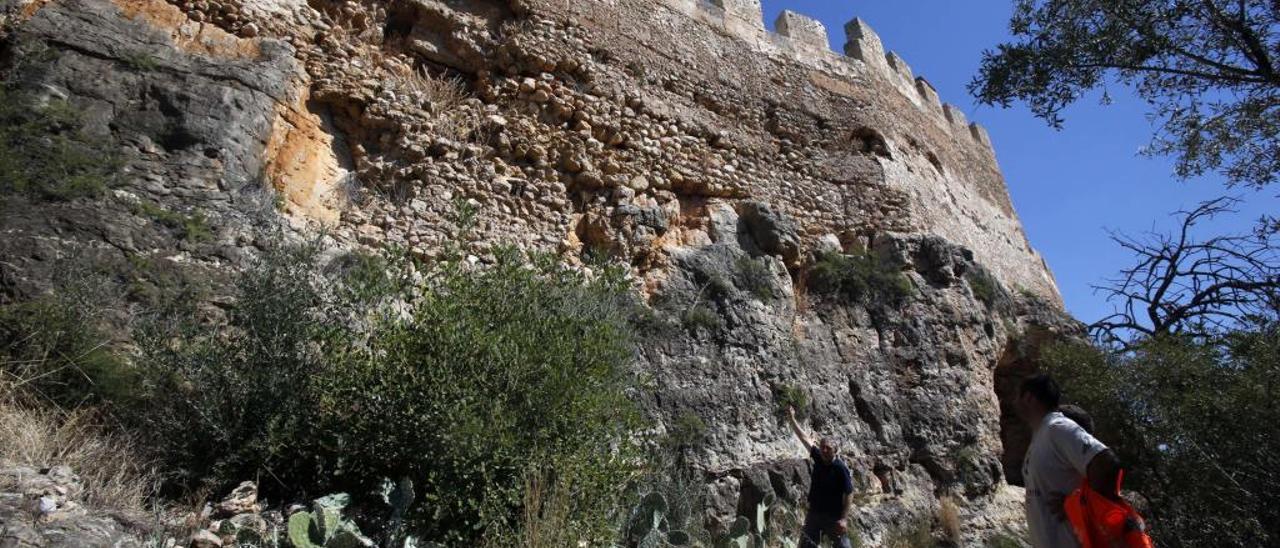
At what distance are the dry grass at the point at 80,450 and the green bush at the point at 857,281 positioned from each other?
7150 mm

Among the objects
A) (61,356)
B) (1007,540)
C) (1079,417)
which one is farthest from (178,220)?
(1007,540)

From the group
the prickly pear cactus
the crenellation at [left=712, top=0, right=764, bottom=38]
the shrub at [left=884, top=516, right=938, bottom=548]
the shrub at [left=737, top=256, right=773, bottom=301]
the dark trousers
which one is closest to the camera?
the prickly pear cactus

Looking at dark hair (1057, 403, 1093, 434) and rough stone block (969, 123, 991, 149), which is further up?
rough stone block (969, 123, 991, 149)

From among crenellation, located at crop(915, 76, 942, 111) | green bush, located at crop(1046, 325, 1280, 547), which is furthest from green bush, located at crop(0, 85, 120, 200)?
crenellation, located at crop(915, 76, 942, 111)

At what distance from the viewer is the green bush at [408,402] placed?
4129 mm

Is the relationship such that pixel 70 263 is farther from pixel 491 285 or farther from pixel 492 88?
pixel 492 88

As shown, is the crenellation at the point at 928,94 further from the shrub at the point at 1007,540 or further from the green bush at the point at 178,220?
the green bush at the point at 178,220

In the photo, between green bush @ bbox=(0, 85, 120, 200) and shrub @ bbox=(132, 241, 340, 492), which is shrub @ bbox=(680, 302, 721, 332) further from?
green bush @ bbox=(0, 85, 120, 200)

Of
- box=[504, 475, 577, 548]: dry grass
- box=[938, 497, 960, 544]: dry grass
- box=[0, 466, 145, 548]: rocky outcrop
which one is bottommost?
box=[0, 466, 145, 548]: rocky outcrop

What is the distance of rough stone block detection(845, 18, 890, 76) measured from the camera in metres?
12.9

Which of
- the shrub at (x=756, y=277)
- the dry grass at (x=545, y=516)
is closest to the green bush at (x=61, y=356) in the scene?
the dry grass at (x=545, y=516)

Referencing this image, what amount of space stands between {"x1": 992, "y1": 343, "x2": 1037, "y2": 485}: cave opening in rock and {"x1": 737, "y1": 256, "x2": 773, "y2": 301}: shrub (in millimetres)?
3660

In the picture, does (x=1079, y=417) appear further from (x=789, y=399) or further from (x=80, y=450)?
(x=80, y=450)

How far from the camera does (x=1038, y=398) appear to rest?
11.8 ft
